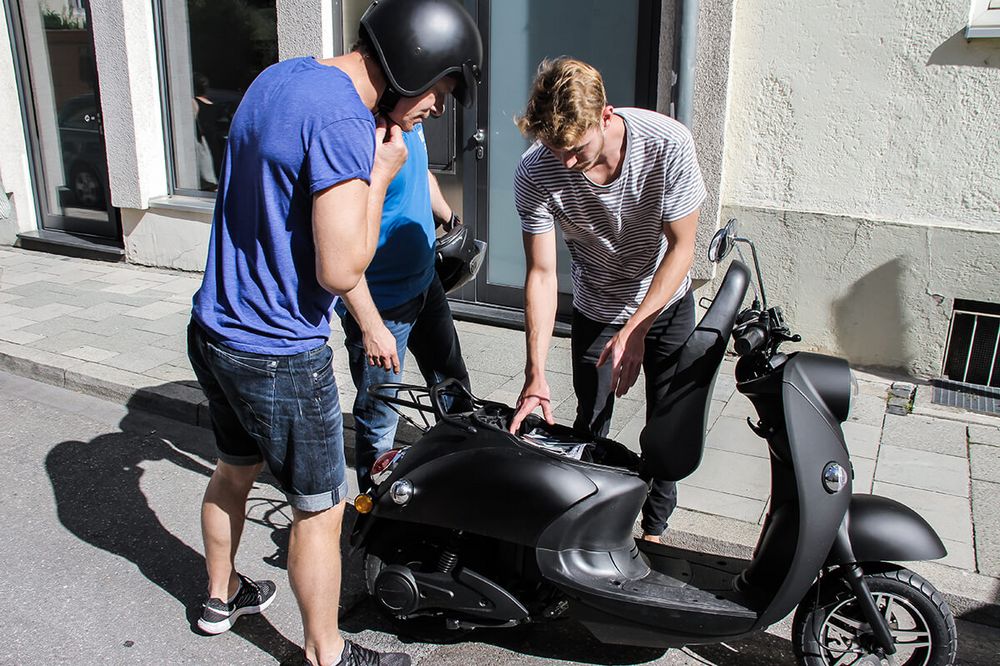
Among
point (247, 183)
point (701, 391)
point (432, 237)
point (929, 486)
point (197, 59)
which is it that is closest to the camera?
point (247, 183)

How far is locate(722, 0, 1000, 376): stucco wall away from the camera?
4.72 meters

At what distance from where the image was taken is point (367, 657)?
2627 millimetres

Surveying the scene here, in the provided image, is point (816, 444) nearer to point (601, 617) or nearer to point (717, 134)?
point (601, 617)

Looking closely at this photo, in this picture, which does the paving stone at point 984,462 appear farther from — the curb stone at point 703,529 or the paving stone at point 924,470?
the curb stone at point 703,529

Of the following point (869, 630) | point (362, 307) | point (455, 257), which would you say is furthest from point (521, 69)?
point (869, 630)

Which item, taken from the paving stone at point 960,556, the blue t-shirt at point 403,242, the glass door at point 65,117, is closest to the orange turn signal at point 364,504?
the blue t-shirt at point 403,242

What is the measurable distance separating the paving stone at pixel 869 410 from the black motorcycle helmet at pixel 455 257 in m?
2.22

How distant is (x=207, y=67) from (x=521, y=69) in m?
3.34

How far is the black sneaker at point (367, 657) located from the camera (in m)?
2.59

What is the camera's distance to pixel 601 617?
2527mm

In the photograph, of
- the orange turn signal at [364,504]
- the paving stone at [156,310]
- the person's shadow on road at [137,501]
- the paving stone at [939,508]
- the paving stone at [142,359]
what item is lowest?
the person's shadow on road at [137,501]

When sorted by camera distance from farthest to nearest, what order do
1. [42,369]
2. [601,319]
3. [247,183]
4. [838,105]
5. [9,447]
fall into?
[42,369], [838,105], [9,447], [601,319], [247,183]

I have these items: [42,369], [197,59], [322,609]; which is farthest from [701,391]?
[197,59]

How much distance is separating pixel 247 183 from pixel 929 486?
10.3 feet
